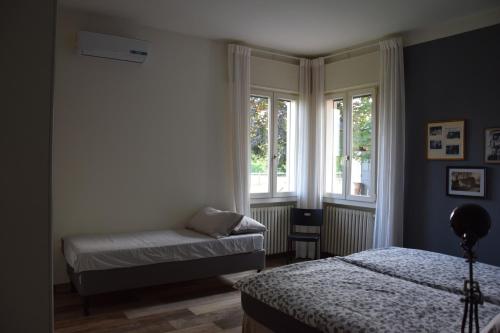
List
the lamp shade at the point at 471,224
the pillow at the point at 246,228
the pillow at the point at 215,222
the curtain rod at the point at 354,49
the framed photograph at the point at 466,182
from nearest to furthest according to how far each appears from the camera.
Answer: the lamp shade at the point at 471,224 < the framed photograph at the point at 466,182 < the pillow at the point at 215,222 < the pillow at the point at 246,228 < the curtain rod at the point at 354,49

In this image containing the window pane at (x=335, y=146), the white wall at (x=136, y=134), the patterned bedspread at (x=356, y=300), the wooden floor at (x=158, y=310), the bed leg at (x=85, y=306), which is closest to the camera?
the patterned bedspread at (x=356, y=300)

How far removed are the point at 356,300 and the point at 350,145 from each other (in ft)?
10.4

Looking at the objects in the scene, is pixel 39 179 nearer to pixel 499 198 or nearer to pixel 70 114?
pixel 70 114

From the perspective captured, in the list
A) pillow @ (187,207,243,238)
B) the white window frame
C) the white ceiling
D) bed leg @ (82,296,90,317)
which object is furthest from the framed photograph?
bed leg @ (82,296,90,317)

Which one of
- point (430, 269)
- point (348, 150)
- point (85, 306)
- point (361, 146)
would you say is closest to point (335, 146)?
point (348, 150)

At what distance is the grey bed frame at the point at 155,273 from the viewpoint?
3.40 meters

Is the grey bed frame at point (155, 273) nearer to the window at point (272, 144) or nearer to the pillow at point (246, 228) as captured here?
the pillow at point (246, 228)

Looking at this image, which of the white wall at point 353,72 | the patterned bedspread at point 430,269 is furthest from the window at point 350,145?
the patterned bedspread at point 430,269

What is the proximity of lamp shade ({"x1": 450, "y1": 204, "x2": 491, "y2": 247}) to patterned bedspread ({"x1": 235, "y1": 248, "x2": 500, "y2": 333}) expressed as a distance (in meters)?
0.86

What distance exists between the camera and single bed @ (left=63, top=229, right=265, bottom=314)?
3400 millimetres

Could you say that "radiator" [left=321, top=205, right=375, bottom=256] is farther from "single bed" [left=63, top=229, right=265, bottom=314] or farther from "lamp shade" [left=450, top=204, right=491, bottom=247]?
"lamp shade" [left=450, top=204, right=491, bottom=247]

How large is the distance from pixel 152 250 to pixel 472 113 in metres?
3.44

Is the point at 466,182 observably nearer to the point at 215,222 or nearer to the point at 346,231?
the point at 346,231

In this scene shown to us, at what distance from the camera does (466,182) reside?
3.97 meters
